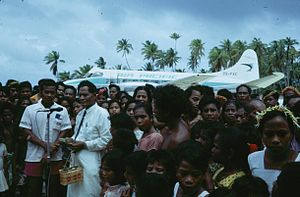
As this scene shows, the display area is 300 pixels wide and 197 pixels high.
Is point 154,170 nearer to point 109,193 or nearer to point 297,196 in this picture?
point 109,193

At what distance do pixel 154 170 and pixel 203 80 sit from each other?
21370mm

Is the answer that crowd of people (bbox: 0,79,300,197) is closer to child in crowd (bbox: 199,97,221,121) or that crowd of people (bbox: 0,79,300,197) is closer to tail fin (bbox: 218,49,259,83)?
child in crowd (bbox: 199,97,221,121)

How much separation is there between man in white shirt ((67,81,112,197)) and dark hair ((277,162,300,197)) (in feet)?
9.30

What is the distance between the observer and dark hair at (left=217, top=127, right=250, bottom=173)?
9.48ft

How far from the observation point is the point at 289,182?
193 centimetres

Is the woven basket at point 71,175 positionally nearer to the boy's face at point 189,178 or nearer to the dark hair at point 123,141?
the dark hair at point 123,141

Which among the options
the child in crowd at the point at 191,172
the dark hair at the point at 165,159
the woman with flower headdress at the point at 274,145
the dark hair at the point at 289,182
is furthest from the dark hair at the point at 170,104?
the dark hair at the point at 289,182

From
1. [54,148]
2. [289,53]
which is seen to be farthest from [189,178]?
[289,53]

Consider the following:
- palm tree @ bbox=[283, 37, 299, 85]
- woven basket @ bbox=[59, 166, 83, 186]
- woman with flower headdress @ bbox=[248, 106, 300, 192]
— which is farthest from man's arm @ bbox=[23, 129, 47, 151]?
palm tree @ bbox=[283, 37, 299, 85]

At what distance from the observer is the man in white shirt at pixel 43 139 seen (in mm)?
5227

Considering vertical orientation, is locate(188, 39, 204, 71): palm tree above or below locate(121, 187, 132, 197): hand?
above

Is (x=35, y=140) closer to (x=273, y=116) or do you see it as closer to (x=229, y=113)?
(x=229, y=113)

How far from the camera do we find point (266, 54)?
212 feet

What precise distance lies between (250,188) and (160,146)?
116 cm
